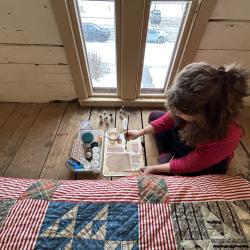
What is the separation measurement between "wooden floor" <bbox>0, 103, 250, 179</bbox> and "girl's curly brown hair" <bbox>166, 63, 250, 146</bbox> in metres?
0.51

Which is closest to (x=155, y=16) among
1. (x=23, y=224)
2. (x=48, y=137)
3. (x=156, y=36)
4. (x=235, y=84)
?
(x=156, y=36)

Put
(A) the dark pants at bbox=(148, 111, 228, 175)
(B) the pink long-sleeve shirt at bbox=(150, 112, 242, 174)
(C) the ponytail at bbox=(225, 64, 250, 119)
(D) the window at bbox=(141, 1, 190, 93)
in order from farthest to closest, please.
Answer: (D) the window at bbox=(141, 1, 190, 93), (A) the dark pants at bbox=(148, 111, 228, 175), (B) the pink long-sleeve shirt at bbox=(150, 112, 242, 174), (C) the ponytail at bbox=(225, 64, 250, 119)

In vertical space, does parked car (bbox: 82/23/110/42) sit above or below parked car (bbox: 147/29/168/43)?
above

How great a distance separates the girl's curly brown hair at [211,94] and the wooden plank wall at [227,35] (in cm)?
48


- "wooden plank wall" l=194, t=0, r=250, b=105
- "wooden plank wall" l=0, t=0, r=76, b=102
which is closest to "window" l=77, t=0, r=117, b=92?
"wooden plank wall" l=0, t=0, r=76, b=102

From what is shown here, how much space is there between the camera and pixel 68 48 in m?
1.06

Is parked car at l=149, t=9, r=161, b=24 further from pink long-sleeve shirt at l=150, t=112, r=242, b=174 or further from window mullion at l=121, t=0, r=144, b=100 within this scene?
pink long-sleeve shirt at l=150, t=112, r=242, b=174

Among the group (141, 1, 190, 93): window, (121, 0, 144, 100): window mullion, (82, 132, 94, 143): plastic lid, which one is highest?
(141, 1, 190, 93): window

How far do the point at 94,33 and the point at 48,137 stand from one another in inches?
27.1

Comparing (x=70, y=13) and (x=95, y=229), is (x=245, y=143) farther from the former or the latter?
(x=70, y=13)

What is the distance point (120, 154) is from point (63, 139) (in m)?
0.38

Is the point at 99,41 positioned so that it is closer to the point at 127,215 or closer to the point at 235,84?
the point at 235,84

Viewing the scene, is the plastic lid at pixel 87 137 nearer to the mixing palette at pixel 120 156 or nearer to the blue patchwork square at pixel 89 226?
the mixing palette at pixel 120 156

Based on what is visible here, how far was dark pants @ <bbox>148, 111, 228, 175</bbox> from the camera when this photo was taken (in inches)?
32.9
